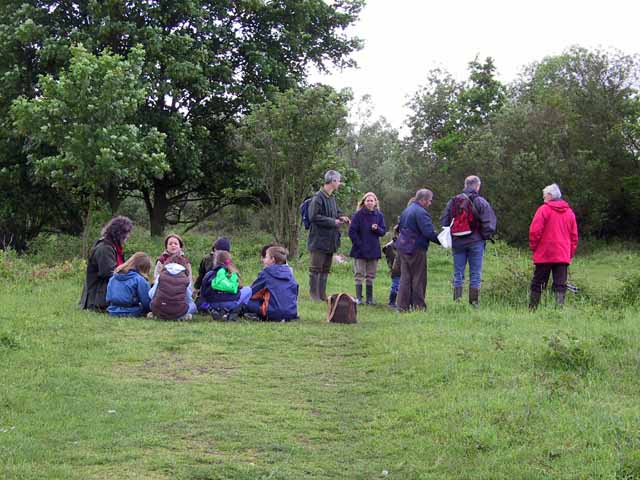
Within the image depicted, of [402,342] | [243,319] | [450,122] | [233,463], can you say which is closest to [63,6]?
[243,319]

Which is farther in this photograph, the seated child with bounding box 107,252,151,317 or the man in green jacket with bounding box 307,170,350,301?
the man in green jacket with bounding box 307,170,350,301

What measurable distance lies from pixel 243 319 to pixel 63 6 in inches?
606

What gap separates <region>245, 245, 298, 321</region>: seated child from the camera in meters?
11.9

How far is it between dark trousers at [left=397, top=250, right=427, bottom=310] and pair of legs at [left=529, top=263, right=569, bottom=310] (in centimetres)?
165

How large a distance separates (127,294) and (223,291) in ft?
4.50

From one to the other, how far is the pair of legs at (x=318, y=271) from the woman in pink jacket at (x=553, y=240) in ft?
11.6

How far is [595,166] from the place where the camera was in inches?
1192

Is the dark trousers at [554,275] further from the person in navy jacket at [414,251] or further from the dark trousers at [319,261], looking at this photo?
the dark trousers at [319,261]

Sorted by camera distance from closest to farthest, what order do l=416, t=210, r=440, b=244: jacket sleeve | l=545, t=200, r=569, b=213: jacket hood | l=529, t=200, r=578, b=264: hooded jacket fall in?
l=529, t=200, r=578, b=264: hooded jacket < l=545, t=200, r=569, b=213: jacket hood < l=416, t=210, r=440, b=244: jacket sleeve

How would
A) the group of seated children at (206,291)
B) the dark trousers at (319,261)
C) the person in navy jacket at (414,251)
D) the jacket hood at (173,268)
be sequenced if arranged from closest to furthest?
Answer: the jacket hood at (173,268), the group of seated children at (206,291), the person in navy jacket at (414,251), the dark trousers at (319,261)

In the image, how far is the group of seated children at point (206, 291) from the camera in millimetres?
11703

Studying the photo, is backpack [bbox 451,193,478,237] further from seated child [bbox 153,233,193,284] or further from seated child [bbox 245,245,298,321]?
seated child [bbox 153,233,193,284]

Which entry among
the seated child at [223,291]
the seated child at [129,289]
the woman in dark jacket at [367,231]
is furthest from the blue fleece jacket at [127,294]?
the woman in dark jacket at [367,231]

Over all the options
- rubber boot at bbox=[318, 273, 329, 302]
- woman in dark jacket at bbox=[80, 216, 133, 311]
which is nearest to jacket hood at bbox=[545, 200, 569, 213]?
rubber boot at bbox=[318, 273, 329, 302]
